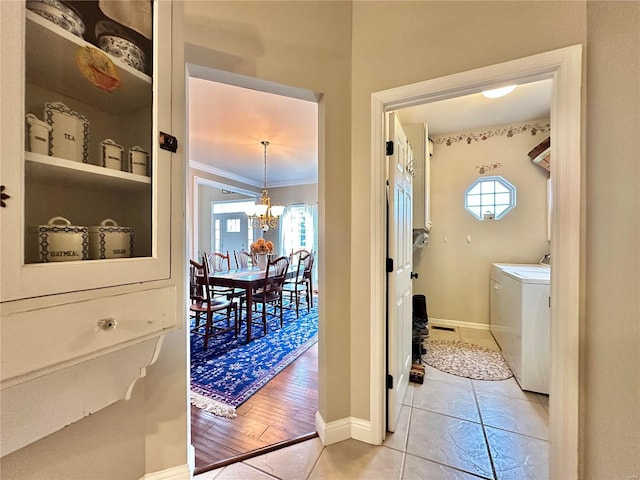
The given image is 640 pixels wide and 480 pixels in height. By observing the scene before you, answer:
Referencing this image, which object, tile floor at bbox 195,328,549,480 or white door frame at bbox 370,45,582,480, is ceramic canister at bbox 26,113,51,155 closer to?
tile floor at bbox 195,328,549,480

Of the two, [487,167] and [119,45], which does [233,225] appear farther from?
[119,45]

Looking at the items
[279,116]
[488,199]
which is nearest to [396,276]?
[279,116]

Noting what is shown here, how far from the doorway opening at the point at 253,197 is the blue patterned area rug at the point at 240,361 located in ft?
0.25

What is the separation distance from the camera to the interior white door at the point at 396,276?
1.67 meters

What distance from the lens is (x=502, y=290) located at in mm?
2811

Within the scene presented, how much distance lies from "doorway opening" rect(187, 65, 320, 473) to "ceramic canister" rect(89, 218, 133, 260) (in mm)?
949

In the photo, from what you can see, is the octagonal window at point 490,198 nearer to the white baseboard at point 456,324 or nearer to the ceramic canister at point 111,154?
the white baseboard at point 456,324

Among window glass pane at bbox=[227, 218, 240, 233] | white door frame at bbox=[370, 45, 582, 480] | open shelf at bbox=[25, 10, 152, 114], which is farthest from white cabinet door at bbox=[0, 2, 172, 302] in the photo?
window glass pane at bbox=[227, 218, 240, 233]

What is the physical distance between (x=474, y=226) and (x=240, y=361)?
341 centimetres

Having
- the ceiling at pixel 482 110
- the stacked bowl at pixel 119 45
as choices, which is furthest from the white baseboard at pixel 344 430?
the ceiling at pixel 482 110

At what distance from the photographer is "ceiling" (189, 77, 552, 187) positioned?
2.60 meters

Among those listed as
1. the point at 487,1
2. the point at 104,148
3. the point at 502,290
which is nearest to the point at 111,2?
the point at 104,148

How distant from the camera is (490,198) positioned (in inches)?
138

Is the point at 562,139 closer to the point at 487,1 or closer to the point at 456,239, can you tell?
the point at 487,1
